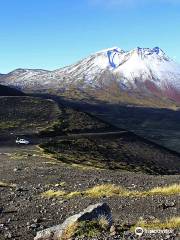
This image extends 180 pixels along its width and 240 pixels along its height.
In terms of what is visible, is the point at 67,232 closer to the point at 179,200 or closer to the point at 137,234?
the point at 137,234

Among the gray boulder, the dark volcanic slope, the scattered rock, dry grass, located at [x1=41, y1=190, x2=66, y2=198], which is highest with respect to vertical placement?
the gray boulder

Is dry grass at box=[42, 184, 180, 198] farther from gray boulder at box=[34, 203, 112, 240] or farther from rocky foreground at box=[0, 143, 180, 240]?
gray boulder at box=[34, 203, 112, 240]

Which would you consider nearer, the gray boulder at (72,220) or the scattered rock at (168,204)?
the gray boulder at (72,220)

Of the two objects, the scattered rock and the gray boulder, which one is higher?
the gray boulder

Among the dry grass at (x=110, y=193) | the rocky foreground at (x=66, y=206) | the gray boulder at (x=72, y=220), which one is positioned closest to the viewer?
the gray boulder at (x=72, y=220)

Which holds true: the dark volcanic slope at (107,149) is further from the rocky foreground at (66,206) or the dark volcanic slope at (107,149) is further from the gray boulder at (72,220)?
the gray boulder at (72,220)

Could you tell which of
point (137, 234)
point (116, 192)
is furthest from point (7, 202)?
point (137, 234)

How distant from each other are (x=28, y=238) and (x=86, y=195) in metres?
8.97

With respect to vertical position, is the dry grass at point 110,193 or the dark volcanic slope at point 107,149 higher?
the dry grass at point 110,193

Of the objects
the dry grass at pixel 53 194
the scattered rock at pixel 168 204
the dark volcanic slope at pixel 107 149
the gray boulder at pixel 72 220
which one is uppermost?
the gray boulder at pixel 72 220

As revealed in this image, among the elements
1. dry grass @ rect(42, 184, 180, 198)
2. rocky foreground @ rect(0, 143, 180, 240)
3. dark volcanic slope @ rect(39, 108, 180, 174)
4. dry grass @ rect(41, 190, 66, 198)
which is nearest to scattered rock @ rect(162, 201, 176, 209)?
rocky foreground @ rect(0, 143, 180, 240)

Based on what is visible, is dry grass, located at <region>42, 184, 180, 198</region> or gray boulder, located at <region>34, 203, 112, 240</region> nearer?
gray boulder, located at <region>34, 203, 112, 240</region>

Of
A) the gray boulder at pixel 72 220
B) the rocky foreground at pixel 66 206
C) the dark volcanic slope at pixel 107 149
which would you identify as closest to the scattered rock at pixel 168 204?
the rocky foreground at pixel 66 206

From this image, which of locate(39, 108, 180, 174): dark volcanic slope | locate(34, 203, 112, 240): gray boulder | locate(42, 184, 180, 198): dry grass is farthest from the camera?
locate(39, 108, 180, 174): dark volcanic slope
